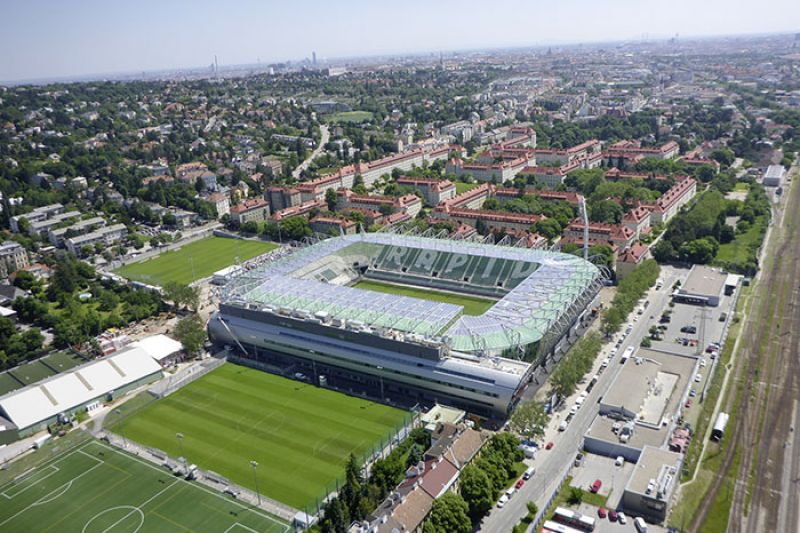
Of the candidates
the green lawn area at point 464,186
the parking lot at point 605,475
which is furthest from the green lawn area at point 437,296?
the green lawn area at point 464,186

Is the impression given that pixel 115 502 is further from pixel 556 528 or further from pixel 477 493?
pixel 556 528

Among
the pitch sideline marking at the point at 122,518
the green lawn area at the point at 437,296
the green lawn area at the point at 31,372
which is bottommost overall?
the pitch sideline marking at the point at 122,518

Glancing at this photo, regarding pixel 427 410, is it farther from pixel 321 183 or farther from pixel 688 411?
pixel 321 183

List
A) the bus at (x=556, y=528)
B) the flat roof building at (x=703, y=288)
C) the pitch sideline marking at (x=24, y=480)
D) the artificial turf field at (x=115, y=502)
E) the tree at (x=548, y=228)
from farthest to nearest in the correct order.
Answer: the tree at (x=548, y=228), the flat roof building at (x=703, y=288), the pitch sideline marking at (x=24, y=480), the artificial turf field at (x=115, y=502), the bus at (x=556, y=528)

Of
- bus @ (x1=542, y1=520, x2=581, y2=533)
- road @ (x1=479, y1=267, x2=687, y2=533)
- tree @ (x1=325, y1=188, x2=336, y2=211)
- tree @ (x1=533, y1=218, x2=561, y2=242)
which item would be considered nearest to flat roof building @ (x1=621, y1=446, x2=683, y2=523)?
bus @ (x1=542, y1=520, x2=581, y2=533)

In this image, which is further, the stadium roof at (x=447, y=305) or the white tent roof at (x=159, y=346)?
the white tent roof at (x=159, y=346)

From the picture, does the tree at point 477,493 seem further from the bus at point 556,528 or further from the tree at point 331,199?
the tree at point 331,199

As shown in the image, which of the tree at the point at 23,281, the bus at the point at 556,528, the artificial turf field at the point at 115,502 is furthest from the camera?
the tree at the point at 23,281
